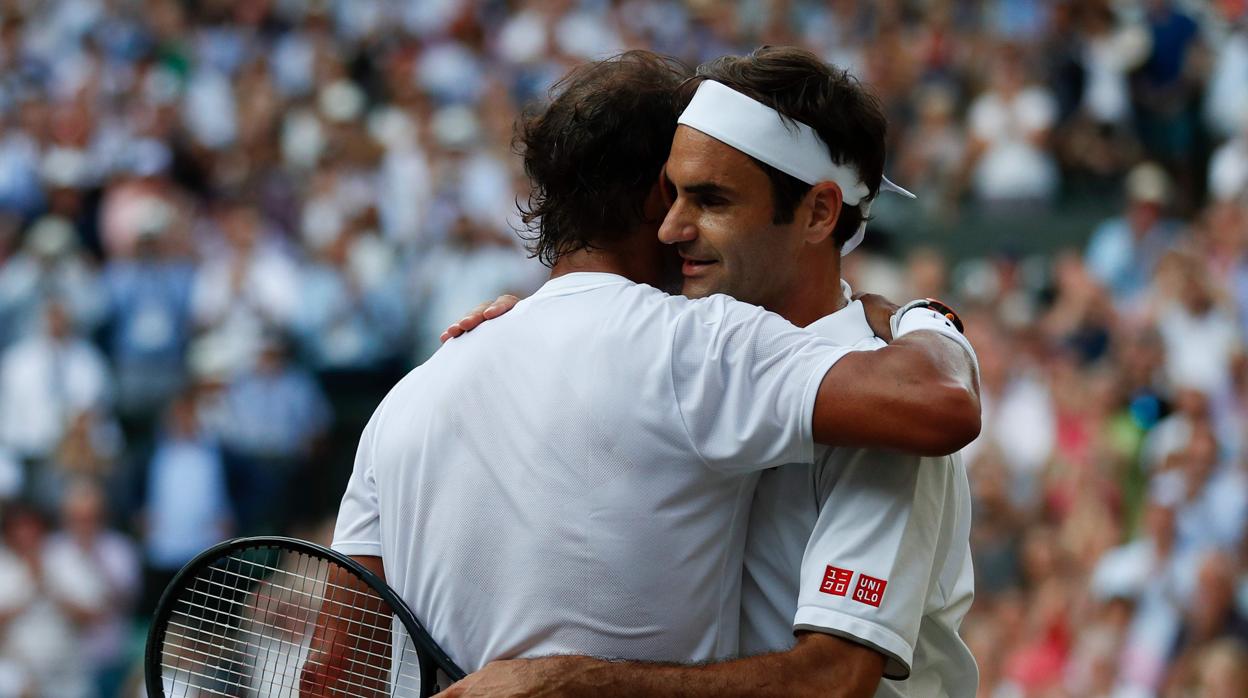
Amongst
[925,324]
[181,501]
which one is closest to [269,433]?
[181,501]

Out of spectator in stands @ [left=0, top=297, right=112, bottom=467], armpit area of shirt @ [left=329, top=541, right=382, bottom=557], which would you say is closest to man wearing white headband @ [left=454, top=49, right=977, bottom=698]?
armpit area of shirt @ [left=329, top=541, right=382, bottom=557]

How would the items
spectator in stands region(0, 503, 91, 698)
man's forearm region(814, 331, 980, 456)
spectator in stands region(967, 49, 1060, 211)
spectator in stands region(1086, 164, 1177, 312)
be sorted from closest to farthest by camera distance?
man's forearm region(814, 331, 980, 456), spectator in stands region(0, 503, 91, 698), spectator in stands region(1086, 164, 1177, 312), spectator in stands region(967, 49, 1060, 211)

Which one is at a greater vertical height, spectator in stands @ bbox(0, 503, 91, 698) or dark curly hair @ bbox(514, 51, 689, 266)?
dark curly hair @ bbox(514, 51, 689, 266)

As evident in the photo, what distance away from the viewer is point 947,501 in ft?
8.34

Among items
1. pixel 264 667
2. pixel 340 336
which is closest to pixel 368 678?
pixel 264 667

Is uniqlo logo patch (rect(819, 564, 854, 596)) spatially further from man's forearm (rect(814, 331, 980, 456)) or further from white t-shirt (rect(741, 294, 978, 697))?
man's forearm (rect(814, 331, 980, 456))

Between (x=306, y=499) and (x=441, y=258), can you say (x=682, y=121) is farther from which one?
(x=441, y=258)

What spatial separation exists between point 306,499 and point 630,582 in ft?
23.5

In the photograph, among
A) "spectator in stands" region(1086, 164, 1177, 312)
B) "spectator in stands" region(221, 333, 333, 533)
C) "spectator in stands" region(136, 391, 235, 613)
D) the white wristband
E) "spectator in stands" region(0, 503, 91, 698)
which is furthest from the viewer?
"spectator in stands" region(221, 333, 333, 533)

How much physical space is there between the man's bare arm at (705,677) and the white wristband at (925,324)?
484 millimetres

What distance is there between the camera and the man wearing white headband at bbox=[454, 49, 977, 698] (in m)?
2.38

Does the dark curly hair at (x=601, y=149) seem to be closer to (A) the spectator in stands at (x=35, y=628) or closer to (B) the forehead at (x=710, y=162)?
(B) the forehead at (x=710, y=162)

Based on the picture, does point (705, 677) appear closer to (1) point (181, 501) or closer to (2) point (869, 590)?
(2) point (869, 590)

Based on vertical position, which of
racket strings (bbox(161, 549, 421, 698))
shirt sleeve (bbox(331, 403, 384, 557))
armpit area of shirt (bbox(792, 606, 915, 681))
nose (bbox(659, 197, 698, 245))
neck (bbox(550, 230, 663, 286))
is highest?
nose (bbox(659, 197, 698, 245))
